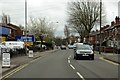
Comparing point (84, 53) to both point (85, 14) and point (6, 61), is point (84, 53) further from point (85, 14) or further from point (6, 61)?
point (85, 14)

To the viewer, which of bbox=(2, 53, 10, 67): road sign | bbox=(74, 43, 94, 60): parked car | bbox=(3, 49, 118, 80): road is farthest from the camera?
bbox=(74, 43, 94, 60): parked car

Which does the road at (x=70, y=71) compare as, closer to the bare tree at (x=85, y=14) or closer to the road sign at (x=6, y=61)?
the road sign at (x=6, y=61)

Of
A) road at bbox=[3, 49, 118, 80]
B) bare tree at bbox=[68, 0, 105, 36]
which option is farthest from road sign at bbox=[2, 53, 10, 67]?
bare tree at bbox=[68, 0, 105, 36]

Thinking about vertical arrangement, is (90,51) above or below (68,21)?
below

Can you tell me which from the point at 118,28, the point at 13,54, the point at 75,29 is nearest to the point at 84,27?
the point at 75,29

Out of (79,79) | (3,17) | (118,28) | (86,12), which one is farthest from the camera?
(3,17)

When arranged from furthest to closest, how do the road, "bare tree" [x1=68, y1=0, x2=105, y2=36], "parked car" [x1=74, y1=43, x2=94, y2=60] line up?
"bare tree" [x1=68, y1=0, x2=105, y2=36] → "parked car" [x1=74, y1=43, x2=94, y2=60] → the road

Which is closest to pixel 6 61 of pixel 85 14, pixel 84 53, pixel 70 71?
pixel 70 71

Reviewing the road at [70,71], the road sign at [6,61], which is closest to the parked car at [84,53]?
the road at [70,71]

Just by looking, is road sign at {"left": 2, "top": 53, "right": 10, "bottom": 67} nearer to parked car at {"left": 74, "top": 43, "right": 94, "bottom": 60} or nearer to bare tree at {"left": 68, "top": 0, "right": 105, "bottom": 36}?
parked car at {"left": 74, "top": 43, "right": 94, "bottom": 60}

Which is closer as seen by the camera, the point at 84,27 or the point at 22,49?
the point at 22,49

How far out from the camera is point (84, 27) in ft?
318

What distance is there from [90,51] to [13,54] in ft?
31.1

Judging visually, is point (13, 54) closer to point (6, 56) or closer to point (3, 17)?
point (6, 56)
